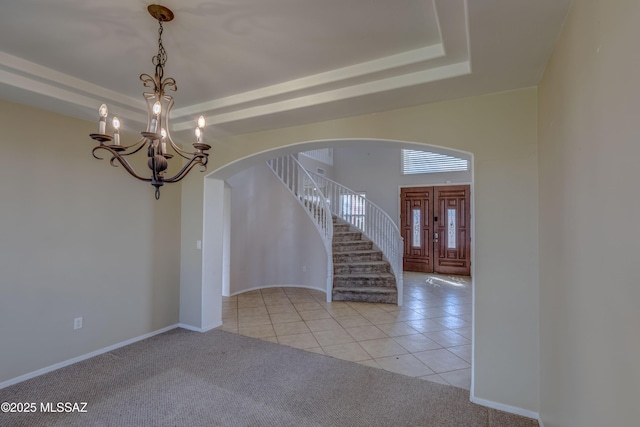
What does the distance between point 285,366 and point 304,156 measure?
6.08 m

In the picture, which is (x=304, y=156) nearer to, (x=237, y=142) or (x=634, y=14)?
(x=237, y=142)

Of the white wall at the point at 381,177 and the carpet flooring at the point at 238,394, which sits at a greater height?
the white wall at the point at 381,177

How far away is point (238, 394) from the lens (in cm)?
256

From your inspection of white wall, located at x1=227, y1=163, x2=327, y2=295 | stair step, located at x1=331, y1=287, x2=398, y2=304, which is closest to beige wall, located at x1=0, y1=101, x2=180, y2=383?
white wall, located at x1=227, y1=163, x2=327, y2=295

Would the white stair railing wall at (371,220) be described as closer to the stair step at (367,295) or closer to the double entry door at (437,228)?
the stair step at (367,295)

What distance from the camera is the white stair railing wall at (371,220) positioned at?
5495mm

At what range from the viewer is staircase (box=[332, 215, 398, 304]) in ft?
17.7

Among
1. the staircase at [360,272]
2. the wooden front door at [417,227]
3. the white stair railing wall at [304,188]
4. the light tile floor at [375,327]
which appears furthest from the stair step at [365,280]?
the wooden front door at [417,227]

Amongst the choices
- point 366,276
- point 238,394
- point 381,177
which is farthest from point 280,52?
point 381,177

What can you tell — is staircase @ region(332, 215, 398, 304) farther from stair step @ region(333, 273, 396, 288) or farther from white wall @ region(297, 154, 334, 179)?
white wall @ region(297, 154, 334, 179)

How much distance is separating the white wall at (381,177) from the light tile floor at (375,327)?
10.2ft

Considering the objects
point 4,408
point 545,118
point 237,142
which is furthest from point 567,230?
point 4,408

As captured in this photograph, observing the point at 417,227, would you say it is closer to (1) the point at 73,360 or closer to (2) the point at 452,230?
(2) the point at 452,230

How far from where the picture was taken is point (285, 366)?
306 cm
